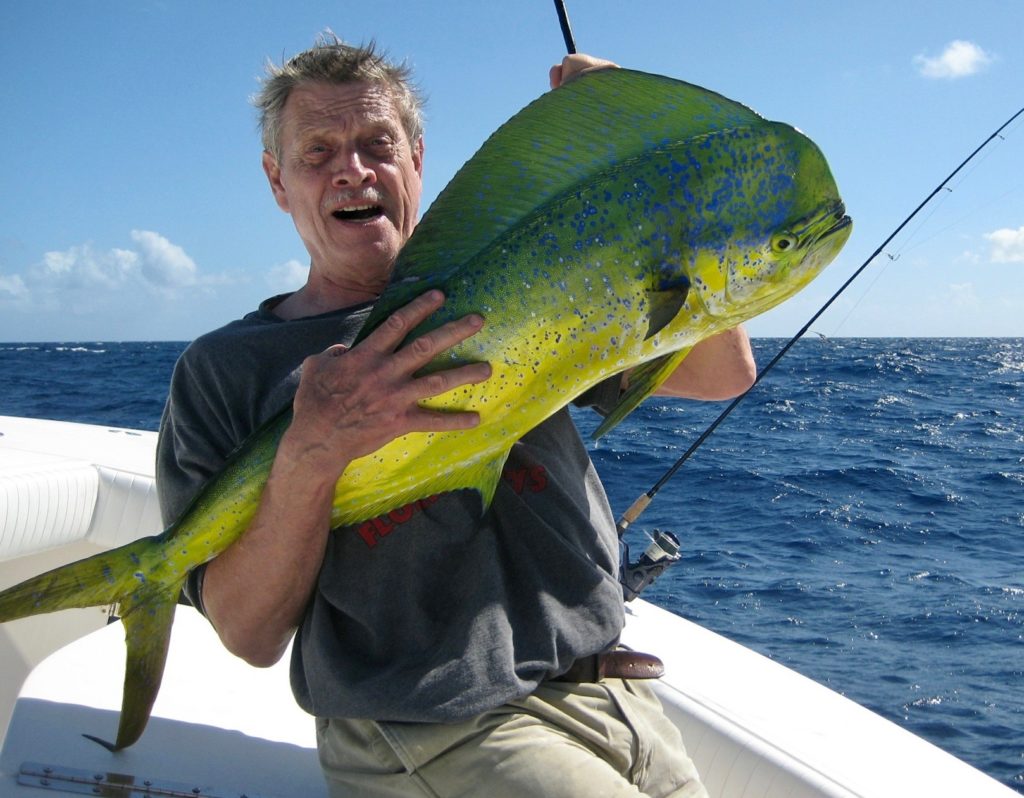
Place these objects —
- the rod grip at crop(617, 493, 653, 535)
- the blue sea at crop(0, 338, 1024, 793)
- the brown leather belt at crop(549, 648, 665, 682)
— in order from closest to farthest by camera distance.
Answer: the brown leather belt at crop(549, 648, 665, 682), the rod grip at crop(617, 493, 653, 535), the blue sea at crop(0, 338, 1024, 793)

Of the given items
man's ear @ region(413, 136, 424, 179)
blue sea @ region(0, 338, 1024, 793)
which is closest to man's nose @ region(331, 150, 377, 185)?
man's ear @ region(413, 136, 424, 179)

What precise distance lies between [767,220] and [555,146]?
0.37 meters

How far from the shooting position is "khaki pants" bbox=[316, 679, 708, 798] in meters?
1.75

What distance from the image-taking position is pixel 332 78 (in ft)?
7.25

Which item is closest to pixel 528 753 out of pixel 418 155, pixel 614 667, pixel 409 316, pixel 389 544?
pixel 614 667

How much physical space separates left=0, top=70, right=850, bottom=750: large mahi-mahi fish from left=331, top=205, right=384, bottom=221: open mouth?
0.67 m

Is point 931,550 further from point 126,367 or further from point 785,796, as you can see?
point 126,367

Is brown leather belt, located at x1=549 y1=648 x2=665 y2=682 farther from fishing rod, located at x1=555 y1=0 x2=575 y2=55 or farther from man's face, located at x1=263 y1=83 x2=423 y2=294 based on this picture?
fishing rod, located at x1=555 y1=0 x2=575 y2=55

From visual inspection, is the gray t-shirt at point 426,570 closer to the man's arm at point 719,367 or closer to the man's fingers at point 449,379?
the man's arm at point 719,367

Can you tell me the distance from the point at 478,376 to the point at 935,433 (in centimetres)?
1701

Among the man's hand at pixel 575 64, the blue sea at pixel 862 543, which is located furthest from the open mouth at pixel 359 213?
the blue sea at pixel 862 543

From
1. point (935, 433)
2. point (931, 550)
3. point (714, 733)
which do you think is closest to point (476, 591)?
point (714, 733)

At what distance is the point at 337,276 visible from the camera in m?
2.25

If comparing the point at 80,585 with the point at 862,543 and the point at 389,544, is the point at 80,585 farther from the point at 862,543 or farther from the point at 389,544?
the point at 862,543
